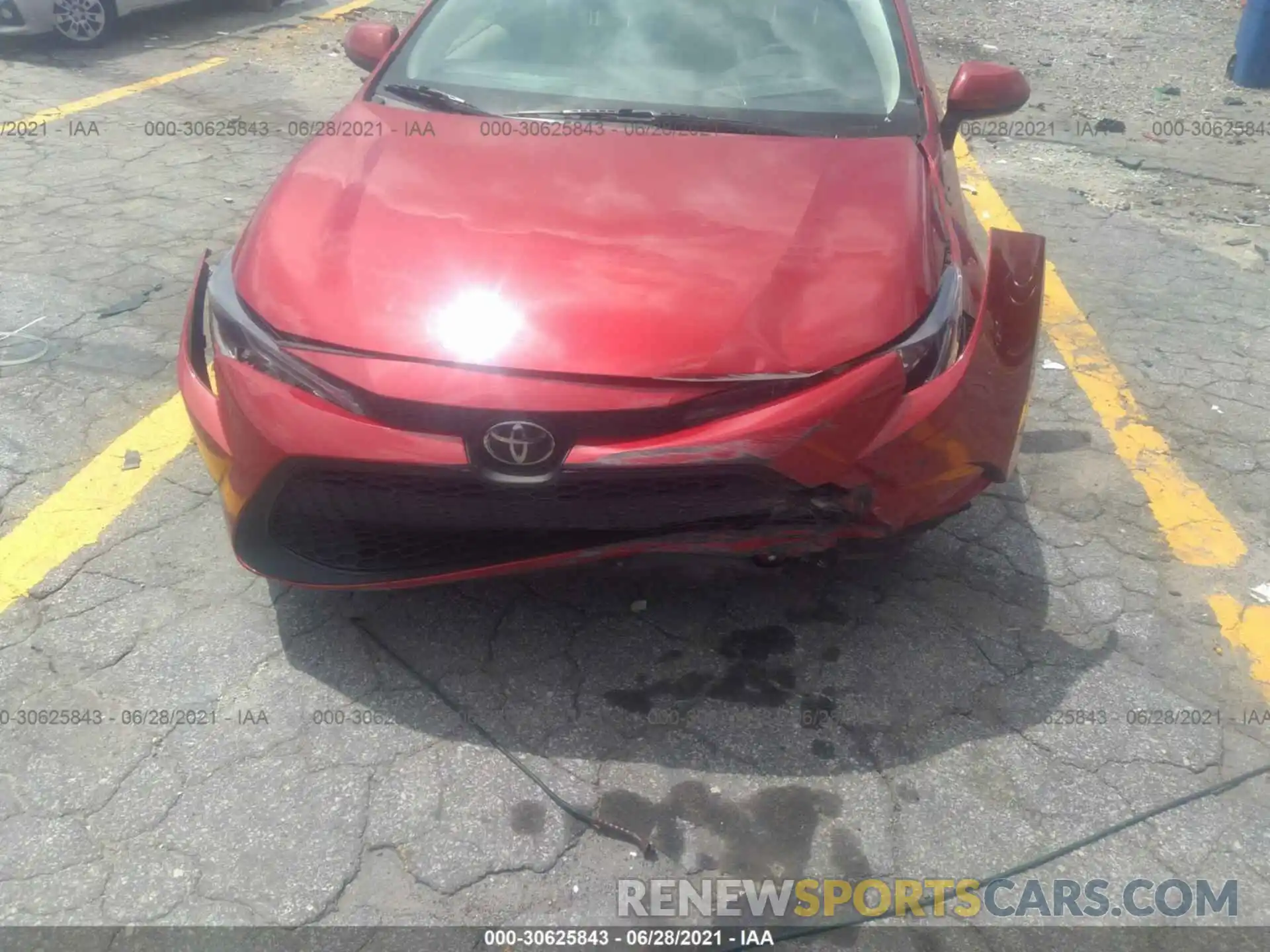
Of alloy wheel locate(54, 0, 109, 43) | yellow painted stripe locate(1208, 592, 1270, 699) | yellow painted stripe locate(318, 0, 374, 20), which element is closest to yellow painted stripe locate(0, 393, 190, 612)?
yellow painted stripe locate(1208, 592, 1270, 699)

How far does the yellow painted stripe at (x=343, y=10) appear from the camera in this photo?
10227 mm

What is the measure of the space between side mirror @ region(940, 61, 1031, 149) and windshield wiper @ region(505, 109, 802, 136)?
83 cm

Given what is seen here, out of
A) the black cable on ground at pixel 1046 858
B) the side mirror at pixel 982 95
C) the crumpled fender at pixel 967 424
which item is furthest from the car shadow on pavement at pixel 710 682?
the side mirror at pixel 982 95

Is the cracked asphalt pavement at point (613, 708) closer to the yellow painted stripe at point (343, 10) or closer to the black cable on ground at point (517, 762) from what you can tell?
the black cable on ground at point (517, 762)

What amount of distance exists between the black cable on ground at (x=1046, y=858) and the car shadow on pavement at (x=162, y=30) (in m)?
8.13

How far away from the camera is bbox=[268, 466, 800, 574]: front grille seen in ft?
7.21

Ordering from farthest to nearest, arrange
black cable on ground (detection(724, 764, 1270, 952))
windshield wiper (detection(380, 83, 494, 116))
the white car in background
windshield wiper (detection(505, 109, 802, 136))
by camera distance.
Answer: the white car in background → windshield wiper (detection(380, 83, 494, 116)) → windshield wiper (detection(505, 109, 802, 136)) → black cable on ground (detection(724, 764, 1270, 952))

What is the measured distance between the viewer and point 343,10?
10570mm

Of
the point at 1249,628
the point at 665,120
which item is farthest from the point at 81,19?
the point at 1249,628

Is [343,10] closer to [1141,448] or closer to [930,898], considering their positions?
[1141,448]

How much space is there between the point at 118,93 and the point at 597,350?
22.3ft

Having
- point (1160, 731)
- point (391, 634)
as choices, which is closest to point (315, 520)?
point (391, 634)

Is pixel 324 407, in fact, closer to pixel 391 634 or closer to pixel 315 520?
pixel 315 520

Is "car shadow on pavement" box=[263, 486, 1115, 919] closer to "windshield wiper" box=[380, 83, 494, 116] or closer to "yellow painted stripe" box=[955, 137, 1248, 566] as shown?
"yellow painted stripe" box=[955, 137, 1248, 566]
